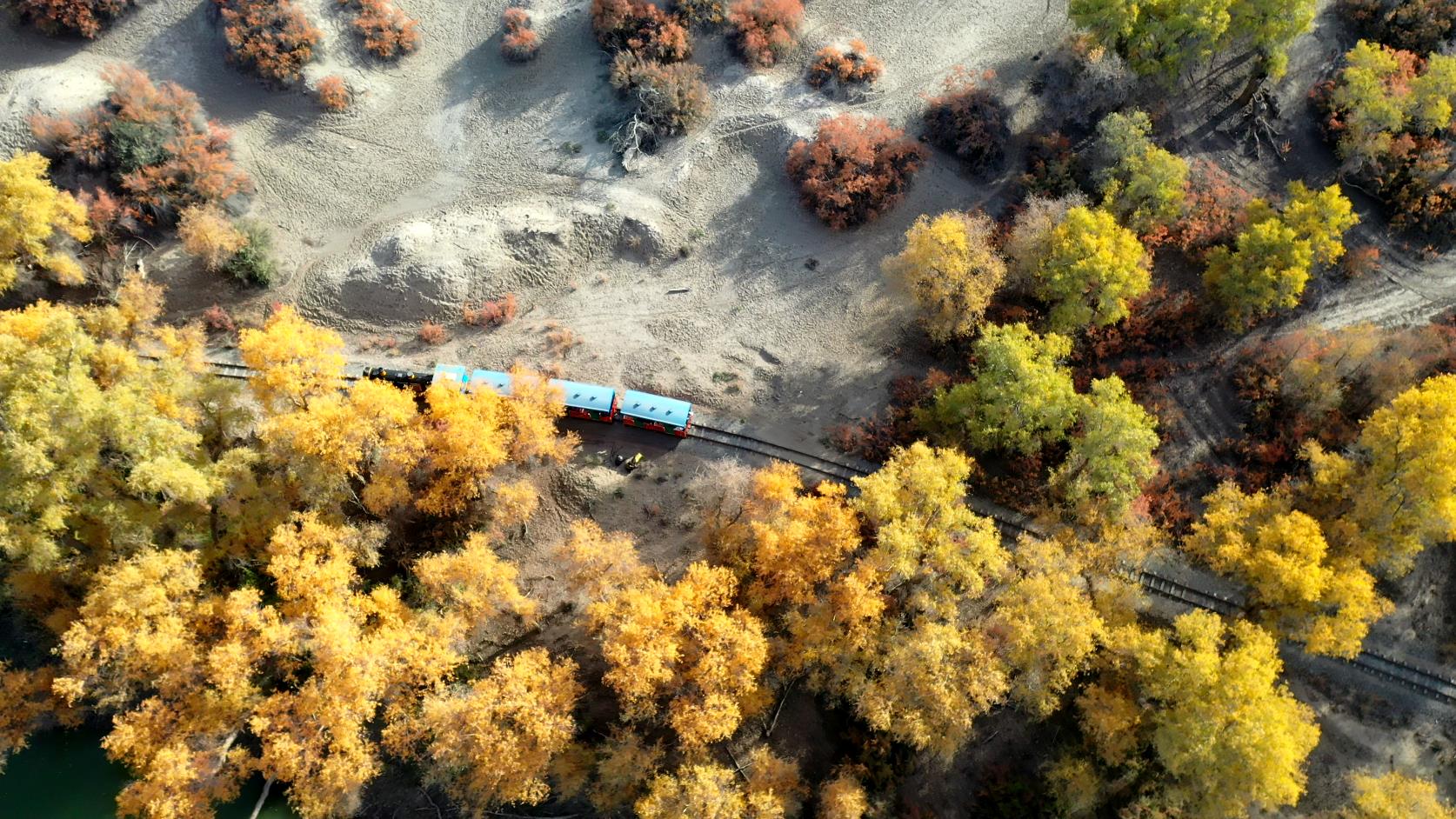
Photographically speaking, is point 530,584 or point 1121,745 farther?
point 530,584

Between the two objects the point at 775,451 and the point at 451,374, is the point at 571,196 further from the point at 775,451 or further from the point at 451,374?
the point at 775,451

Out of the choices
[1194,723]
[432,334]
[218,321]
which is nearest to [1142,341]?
[1194,723]

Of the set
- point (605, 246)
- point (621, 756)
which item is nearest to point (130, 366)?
point (605, 246)

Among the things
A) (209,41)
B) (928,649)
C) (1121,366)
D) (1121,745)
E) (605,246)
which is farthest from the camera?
(209,41)

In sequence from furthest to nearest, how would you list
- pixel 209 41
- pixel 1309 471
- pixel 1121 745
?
1. pixel 209 41
2. pixel 1309 471
3. pixel 1121 745

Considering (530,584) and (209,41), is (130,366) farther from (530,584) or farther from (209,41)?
(209,41)

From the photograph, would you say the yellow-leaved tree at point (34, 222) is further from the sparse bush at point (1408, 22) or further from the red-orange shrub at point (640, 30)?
the sparse bush at point (1408, 22)

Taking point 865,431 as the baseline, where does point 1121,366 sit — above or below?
above
